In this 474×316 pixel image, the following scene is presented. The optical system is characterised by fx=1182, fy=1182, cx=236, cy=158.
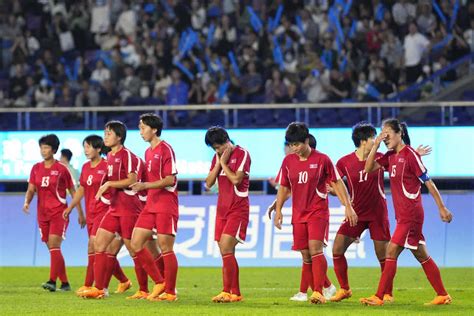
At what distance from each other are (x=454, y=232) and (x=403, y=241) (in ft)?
31.9

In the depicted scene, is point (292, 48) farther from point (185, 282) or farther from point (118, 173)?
point (118, 173)

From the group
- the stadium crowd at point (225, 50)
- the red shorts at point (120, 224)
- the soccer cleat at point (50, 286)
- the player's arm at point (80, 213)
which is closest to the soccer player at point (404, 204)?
the red shorts at point (120, 224)

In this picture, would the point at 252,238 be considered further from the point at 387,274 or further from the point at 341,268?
the point at 387,274

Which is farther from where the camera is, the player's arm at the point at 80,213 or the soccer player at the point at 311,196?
the player's arm at the point at 80,213

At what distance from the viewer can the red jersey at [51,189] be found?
1869 centimetres

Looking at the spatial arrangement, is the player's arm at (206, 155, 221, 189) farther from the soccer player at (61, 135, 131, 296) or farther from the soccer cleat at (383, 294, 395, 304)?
the soccer cleat at (383, 294, 395, 304)

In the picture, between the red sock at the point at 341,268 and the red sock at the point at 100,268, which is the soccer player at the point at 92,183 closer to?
the red sock at the point at 100,268

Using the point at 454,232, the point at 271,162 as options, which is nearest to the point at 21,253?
the point at 271,162

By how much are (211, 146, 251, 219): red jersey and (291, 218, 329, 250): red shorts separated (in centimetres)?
82

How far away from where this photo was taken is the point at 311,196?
15.1m

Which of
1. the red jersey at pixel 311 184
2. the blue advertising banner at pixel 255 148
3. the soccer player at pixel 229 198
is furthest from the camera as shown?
the blue advertising banner at pixel 255 148

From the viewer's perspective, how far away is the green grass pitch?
46.3 ft

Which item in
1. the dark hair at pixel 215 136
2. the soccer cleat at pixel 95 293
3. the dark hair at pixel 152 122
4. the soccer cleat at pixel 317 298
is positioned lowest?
the soccer cleat at pixel 95 293

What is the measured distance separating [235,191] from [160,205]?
39.4 inches
